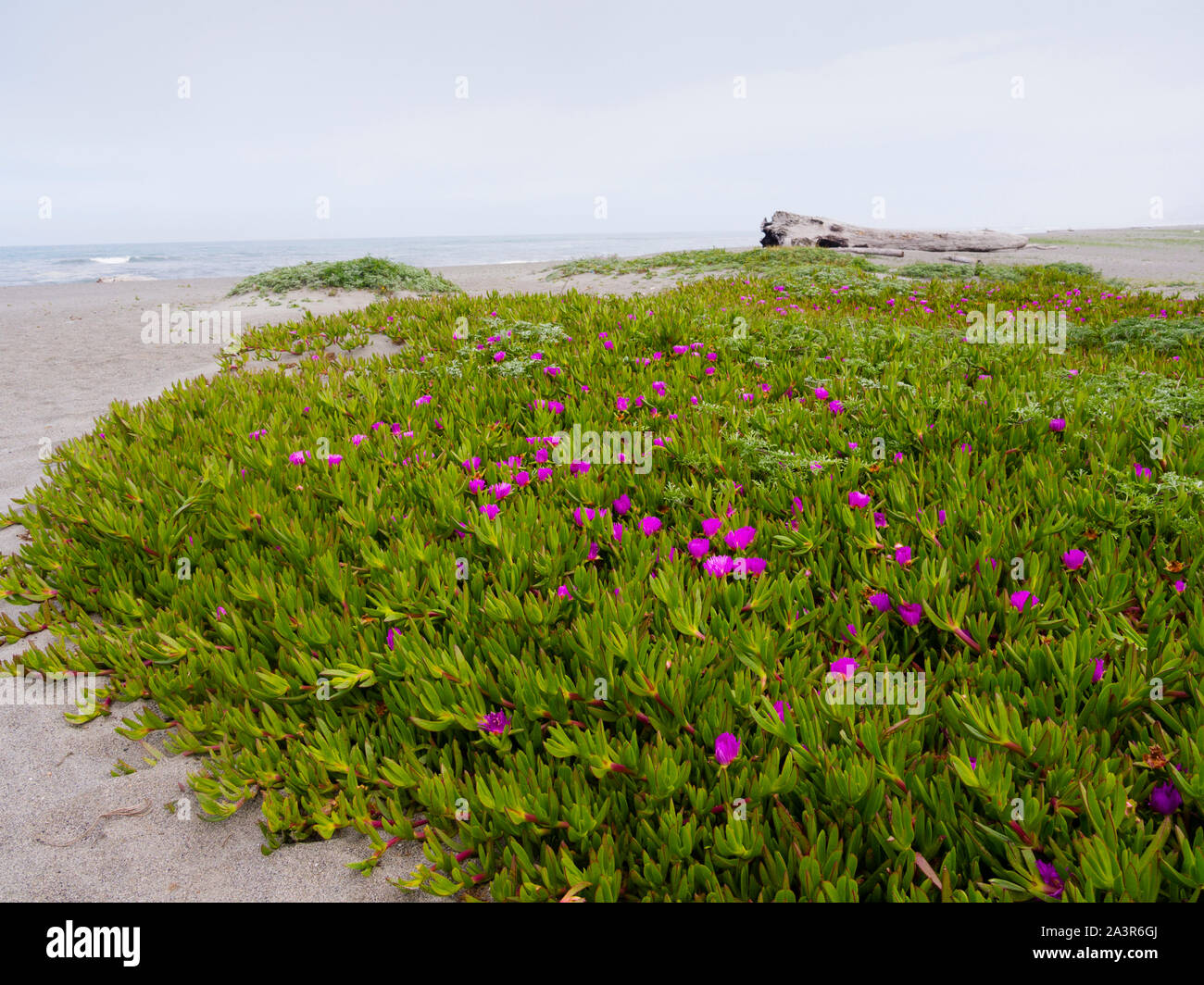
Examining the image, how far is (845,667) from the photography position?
1.97 m

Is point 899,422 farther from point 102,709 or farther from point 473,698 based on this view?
point 102,709

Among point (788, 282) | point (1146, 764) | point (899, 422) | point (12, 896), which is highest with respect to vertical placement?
point (788, 282)

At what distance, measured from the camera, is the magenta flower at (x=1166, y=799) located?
1.54 metres

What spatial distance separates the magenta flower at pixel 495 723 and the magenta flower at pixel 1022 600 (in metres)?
1.68

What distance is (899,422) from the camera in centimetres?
378

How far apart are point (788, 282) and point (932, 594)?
10.2 m

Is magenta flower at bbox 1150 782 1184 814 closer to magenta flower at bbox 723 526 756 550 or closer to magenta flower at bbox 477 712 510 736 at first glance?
magenta flower at bbox 723 526 756 550

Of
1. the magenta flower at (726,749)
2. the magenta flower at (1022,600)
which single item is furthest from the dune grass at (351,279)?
the magenta flower at (726,749)

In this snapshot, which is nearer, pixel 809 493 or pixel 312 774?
pixel 312 774

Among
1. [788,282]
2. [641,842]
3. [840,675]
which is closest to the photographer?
[641,842]

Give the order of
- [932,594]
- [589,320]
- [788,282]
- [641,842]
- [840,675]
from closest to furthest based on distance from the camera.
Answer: [641,842]
[840,675]
[932,594]
[589,320]
[788,282]

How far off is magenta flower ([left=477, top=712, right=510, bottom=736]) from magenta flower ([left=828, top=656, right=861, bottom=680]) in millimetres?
983

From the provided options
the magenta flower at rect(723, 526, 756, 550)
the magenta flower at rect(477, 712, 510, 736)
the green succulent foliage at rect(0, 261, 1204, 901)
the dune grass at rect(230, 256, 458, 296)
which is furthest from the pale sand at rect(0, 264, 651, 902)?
the dune grass at rect(230, 256, 458, 296)

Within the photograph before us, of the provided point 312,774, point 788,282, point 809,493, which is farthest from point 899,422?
point 788,282
